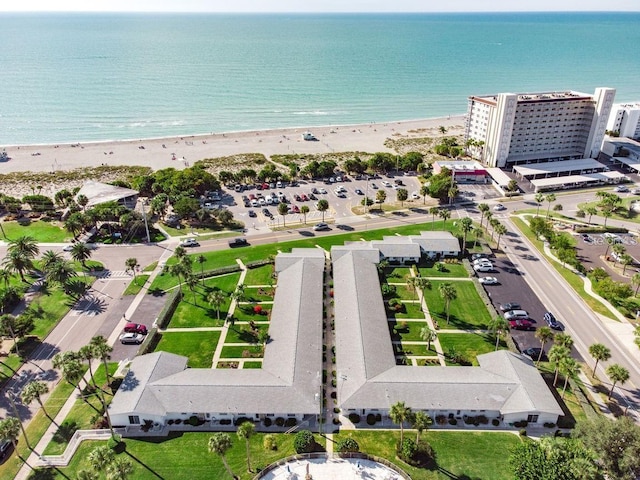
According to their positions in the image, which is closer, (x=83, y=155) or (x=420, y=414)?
(x=420, y=414)

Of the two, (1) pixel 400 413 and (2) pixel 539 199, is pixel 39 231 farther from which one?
(2) pixel 539 199

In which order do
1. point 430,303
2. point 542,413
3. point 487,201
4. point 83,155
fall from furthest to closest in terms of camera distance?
point 83,155 → point 487,201 → point 430,303 → point 542,413

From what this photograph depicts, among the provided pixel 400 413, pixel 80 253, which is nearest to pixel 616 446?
pixel 400 413

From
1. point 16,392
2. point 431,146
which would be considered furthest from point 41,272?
point 431,146

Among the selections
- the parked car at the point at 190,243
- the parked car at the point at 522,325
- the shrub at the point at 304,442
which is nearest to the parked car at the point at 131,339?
the shrub at the point at 304,442

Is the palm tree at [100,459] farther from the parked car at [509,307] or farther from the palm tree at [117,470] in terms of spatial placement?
the parked car at [509,307]

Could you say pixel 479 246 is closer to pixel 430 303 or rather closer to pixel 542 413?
pixel 430 303

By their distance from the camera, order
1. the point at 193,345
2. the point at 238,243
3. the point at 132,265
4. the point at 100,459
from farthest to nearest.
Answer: the point at 238,243, the point at 132,265, the point at 193,345, the point at 100,459
